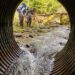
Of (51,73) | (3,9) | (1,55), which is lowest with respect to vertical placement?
(51,73)

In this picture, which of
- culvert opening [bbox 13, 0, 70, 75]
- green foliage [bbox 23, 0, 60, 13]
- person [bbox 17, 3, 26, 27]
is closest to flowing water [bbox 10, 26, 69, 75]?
culvert opening [bbox 13, 0, 70, 75]

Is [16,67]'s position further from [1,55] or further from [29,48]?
[29,48]

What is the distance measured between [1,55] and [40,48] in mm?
3988

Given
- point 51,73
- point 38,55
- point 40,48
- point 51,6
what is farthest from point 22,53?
point 51,6

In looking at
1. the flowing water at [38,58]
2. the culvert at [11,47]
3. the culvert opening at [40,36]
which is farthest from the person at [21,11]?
the culvert at [11,47]

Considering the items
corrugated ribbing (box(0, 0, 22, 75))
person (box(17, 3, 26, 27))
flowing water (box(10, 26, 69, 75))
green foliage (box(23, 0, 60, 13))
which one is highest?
green foliage (box(23, 0, 60, 13))

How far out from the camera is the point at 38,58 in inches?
400

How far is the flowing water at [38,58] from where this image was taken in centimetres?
806

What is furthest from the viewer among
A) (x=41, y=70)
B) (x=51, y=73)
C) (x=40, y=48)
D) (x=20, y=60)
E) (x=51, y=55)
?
(x=40, y=48)

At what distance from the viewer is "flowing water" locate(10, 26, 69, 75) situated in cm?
806

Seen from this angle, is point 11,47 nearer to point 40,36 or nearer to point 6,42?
point 6,42

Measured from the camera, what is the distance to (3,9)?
840cm

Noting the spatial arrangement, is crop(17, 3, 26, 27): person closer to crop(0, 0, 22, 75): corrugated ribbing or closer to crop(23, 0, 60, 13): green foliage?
crop(23, 0, 60, 13): green foliage

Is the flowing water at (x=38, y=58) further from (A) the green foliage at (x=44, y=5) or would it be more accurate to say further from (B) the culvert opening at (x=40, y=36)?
(A) the green foliage at (x=44, y=5)
